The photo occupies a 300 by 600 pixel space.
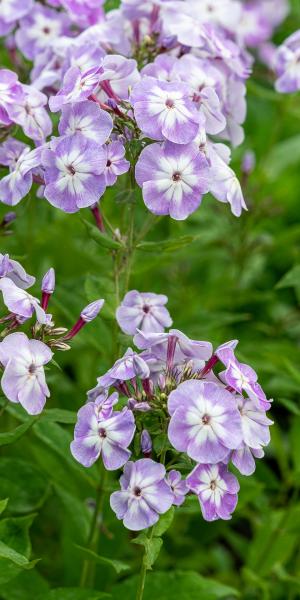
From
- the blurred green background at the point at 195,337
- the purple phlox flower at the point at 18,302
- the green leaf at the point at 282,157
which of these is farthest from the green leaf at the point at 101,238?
the green leaf at the point at 282,157

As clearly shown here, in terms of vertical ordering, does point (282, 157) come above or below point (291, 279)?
below

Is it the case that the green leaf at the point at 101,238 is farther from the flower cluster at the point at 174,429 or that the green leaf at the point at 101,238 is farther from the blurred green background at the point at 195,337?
the flower cluster at the point at 174,429

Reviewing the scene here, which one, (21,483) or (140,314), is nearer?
(140,314)

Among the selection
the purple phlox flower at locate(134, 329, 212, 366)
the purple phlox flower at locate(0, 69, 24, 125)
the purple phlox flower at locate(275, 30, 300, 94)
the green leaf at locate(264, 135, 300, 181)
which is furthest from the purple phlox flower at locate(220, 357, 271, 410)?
the green leaf at locate(264, 135, 300, 181)

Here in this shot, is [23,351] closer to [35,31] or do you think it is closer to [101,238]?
[101,238]

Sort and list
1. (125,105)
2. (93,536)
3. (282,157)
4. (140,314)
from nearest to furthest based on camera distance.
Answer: (125,105)
(140,314)
(93,536)
(282,157)

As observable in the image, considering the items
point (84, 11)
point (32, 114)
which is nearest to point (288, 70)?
point (84, 11)

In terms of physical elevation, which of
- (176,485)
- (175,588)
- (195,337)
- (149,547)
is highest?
(176,485)
